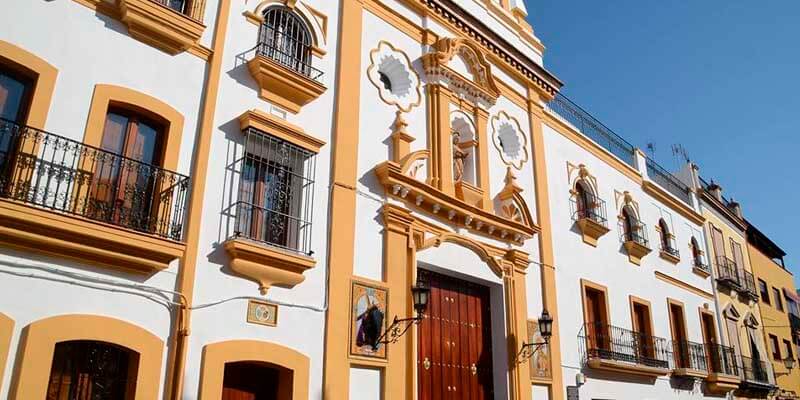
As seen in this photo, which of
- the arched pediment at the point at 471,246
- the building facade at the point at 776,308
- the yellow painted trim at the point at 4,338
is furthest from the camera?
the building facade at the point at 776,308

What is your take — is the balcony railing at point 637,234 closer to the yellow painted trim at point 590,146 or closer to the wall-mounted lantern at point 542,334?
the yellow painted trim at point 590,146

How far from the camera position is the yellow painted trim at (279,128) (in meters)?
8.65

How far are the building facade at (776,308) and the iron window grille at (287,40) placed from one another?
2133 centimetres

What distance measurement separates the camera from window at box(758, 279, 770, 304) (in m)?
25.2

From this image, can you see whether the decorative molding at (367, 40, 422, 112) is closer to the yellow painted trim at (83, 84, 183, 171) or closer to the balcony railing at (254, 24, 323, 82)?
the balcony railing at (254, 24, 323, 82)

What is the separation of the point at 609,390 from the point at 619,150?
7.41m

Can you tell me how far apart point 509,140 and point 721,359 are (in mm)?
10378

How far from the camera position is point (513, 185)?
12961mm

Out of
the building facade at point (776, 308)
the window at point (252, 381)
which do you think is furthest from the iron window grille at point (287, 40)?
the building facade at point (776, 308)

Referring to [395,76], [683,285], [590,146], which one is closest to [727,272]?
[683,285]

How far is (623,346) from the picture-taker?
583 inches

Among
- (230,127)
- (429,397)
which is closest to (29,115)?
(230,127)

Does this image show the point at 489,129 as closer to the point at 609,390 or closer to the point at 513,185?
the point at 513,185

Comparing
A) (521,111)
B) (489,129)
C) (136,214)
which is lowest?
(136,214)
